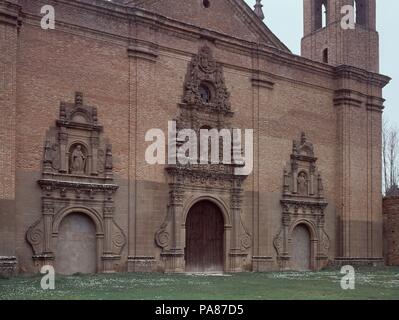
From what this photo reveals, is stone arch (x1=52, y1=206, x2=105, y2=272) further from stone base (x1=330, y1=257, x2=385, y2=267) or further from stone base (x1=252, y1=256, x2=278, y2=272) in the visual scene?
stone base (x1=330, y1=257, x2=385, y2=267)

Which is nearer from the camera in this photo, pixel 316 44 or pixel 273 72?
pixel 273 72

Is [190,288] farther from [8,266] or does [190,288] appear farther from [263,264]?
[263,264]

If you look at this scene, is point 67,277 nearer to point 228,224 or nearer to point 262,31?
point 228,224

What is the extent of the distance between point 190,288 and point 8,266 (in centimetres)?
591

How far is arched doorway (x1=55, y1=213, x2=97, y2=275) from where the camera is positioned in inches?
856

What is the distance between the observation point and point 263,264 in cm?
2677

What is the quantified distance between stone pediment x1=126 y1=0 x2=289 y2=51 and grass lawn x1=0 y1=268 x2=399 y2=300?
10.4 meters

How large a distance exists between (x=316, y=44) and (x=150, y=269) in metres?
15.6

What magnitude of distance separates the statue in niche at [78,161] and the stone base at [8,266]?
3.80 meters

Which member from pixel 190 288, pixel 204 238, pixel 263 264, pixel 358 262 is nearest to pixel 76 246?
pixel 204 238

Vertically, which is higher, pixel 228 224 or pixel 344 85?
pixel 344 85
